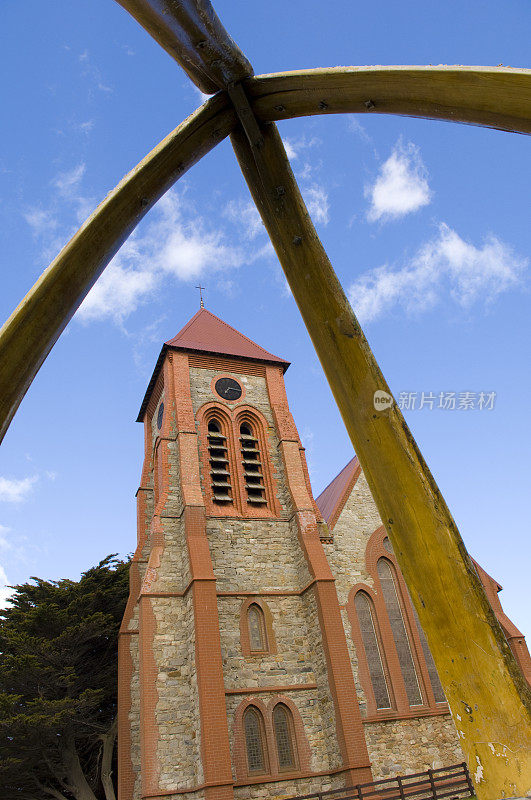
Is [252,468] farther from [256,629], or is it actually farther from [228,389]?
[256,629]

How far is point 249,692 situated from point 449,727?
6557 mm

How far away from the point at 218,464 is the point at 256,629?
19.6ft

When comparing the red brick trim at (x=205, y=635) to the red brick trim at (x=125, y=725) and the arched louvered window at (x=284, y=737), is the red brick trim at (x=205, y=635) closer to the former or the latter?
the arched louvered window at (x=284, y=737)

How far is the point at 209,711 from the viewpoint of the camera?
1362 cm

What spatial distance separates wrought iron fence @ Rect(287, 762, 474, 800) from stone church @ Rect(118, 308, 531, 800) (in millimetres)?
306

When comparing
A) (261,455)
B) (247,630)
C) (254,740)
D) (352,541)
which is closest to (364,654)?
(352,541)

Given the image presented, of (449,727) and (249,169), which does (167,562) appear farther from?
(249,169)

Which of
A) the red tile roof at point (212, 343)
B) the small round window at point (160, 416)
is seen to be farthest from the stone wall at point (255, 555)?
the red tile roof at point (212, 343)

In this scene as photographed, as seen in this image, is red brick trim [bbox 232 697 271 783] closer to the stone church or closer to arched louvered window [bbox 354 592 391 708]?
the stone church

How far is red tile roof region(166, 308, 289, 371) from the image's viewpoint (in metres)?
22.3

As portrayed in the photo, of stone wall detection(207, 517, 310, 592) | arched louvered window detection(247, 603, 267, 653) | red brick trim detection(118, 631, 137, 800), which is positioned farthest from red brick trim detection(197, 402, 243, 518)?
red brick trim detection(118, 631, 137, 800)

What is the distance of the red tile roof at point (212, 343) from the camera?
22141 millimetres

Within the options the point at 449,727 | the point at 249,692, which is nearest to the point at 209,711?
the point at 249,692

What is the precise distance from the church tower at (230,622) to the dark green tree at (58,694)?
442 centimetres
